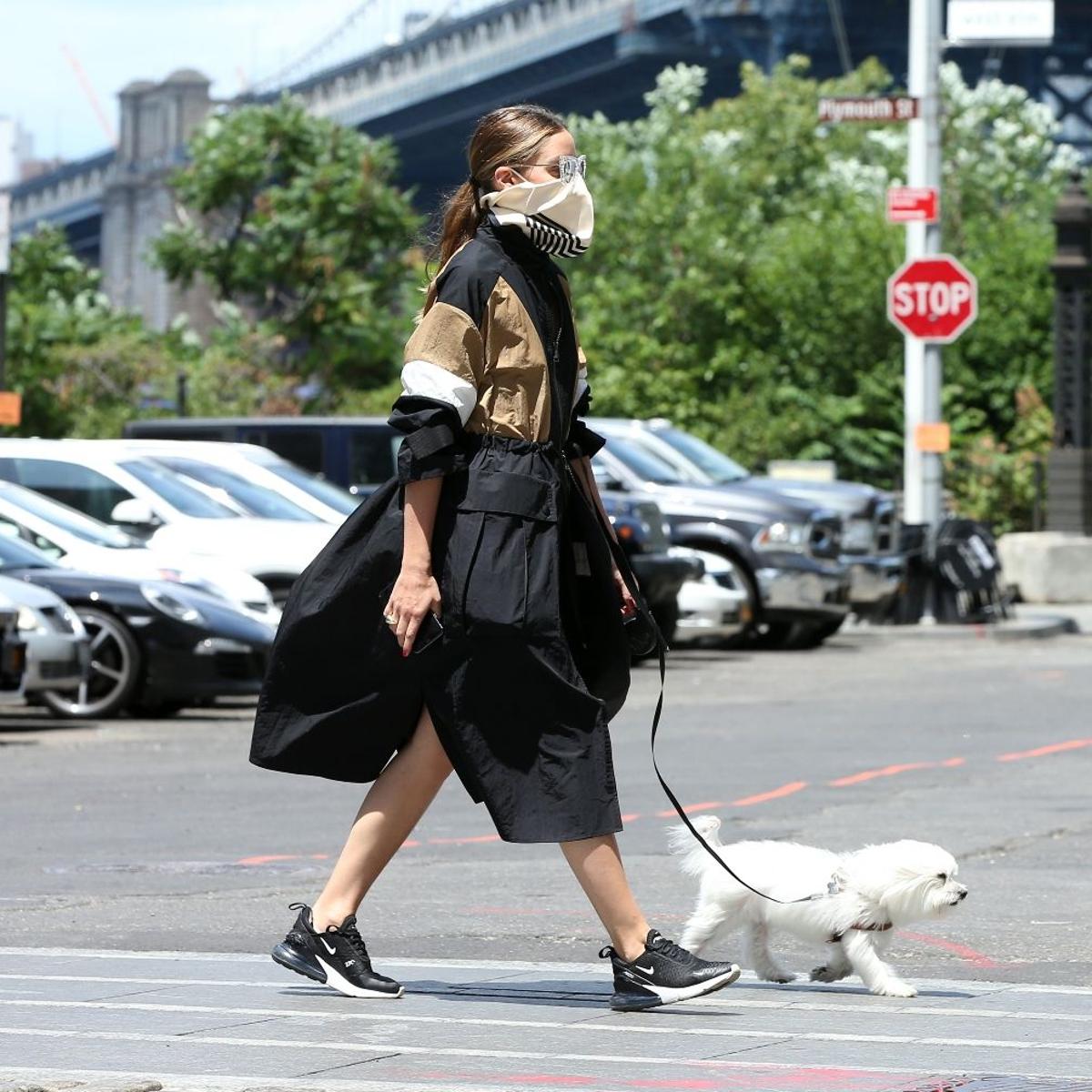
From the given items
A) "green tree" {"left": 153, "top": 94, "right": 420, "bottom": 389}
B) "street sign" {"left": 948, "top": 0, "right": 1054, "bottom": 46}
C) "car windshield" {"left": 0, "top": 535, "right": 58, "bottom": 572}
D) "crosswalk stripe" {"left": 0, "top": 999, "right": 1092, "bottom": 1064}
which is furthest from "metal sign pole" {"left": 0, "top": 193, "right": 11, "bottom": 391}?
"crosswalk stripe" {"left": 0, "top": 999, "right": 1092, "bottom": 1064}

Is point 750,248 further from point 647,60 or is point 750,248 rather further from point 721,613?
point 647,60

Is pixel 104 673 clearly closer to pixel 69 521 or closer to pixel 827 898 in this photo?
pixel 69 521

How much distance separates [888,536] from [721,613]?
337 cm

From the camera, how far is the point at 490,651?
5613mm

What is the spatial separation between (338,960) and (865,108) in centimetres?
1900

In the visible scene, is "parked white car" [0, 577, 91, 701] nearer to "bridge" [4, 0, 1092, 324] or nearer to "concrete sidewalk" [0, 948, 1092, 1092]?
"concrete sidewalk" [0, 948, 1092, 1092]

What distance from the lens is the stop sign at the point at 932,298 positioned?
24688mm

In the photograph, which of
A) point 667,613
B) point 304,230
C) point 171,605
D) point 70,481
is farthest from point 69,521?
point 304,230

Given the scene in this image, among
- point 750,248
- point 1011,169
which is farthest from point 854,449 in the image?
point 1011,169

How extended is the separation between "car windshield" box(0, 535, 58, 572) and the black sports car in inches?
7.3

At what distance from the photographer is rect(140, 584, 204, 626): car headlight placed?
15.0 m

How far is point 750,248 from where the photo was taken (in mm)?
44688

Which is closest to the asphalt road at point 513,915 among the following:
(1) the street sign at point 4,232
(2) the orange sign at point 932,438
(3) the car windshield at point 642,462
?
(3) the car windshield at point 642,462

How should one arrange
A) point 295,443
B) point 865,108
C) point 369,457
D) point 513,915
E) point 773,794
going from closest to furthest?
point 513,915, point 773,794, point 369,457, point 295,443, point 865,108
